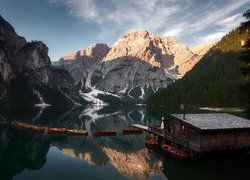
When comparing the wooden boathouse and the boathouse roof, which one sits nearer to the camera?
the wooden boathouse

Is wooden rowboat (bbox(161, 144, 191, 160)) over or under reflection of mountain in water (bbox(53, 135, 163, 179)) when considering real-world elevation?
over

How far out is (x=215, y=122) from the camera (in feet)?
166

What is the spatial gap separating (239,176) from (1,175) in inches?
1306

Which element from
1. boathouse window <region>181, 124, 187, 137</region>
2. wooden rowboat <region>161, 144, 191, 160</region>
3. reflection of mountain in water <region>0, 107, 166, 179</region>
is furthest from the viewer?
boathouse window <region>181, 124, 187, 137</region>

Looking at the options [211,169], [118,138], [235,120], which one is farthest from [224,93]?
[211,169]

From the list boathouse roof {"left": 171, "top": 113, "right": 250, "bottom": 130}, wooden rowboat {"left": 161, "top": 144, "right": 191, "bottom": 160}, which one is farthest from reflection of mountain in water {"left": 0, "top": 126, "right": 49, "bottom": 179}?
boathouse roof {"left": 171, "top": 113, "right": 250, "bottom": 130}

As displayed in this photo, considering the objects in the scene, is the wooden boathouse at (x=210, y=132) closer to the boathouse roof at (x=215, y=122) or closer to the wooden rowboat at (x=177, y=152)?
the boathouse roof at (x=215, y=122)

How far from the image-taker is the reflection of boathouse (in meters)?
47.2

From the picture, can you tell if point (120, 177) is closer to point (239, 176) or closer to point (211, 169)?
point (211, 169)

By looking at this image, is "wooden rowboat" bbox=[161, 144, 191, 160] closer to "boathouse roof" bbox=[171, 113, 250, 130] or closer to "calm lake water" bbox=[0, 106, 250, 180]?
"calm lake water" bbox=[0, 106, 250, 180]

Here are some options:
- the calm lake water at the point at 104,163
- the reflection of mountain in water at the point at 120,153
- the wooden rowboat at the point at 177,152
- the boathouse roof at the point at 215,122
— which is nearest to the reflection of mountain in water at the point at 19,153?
the calm lake water at the point at 104,163

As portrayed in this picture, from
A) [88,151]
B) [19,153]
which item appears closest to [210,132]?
[88,151]

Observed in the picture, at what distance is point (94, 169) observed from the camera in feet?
154

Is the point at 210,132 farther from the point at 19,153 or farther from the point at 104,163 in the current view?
the point at 19,153
